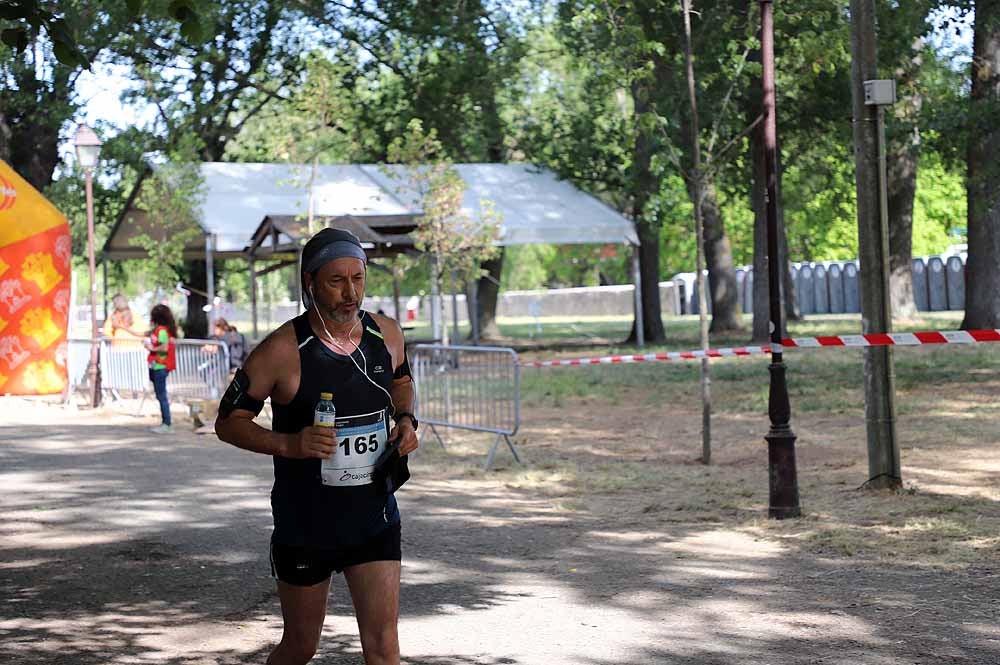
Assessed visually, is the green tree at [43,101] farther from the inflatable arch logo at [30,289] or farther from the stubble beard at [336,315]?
the stubble beard at [336,315]

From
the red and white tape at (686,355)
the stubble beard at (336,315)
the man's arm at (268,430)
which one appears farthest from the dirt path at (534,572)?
the stubble beard at (336,315)

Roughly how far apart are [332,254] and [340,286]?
0.11 metres

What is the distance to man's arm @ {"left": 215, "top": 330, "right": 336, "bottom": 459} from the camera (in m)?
4.59

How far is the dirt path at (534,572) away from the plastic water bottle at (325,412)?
7.25ft

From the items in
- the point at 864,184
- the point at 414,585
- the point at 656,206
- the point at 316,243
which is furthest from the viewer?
the point at 656,206

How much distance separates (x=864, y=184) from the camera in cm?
1111

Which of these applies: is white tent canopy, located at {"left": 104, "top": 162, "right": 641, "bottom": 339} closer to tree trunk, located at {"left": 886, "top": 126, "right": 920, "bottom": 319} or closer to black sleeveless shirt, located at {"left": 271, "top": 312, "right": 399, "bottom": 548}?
tree trunk, located at {"left": 886, "top": 126, "right": 920, "bottom": 319}

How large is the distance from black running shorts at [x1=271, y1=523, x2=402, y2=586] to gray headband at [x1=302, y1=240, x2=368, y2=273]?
0.90 m

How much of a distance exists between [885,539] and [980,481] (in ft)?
8.70

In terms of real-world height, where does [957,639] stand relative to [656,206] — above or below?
below

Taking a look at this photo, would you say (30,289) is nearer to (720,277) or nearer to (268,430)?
(268,430)

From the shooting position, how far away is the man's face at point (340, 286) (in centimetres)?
471

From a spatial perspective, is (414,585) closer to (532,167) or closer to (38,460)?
(38,460)

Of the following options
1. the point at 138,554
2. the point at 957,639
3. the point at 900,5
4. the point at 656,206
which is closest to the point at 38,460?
the point at 138,554
